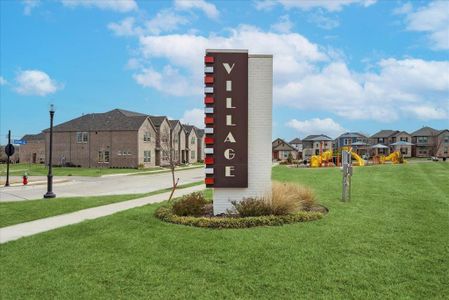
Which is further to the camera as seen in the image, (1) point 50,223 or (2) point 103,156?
(2) point 103,156

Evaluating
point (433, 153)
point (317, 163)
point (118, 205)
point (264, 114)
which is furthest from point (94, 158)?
point (433, 153)

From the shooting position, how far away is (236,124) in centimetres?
1158

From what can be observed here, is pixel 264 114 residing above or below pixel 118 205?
above

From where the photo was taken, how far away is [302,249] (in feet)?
25.1

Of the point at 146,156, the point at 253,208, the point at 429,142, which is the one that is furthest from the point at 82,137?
the point at 429,142

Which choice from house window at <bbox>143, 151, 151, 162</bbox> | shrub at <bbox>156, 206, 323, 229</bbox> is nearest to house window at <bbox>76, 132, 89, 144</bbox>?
house window at <bbox>143, 151, 151, 162</bbox>

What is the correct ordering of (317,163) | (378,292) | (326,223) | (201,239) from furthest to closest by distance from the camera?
(317,163) → (326,223) → (201,239) → (378,292)

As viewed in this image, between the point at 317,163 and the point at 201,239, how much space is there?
136ft

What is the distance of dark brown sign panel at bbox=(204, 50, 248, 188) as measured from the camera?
11.6m

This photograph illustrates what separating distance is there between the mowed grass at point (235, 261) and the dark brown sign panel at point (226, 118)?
248cm

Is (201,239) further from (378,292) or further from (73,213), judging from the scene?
(73,213)

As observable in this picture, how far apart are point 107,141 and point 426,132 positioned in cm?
8032

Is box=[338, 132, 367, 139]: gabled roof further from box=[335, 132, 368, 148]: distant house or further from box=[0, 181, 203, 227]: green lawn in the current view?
box=[0, 181, 203, 227]: green lawn

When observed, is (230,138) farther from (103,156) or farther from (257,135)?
(103,156)
